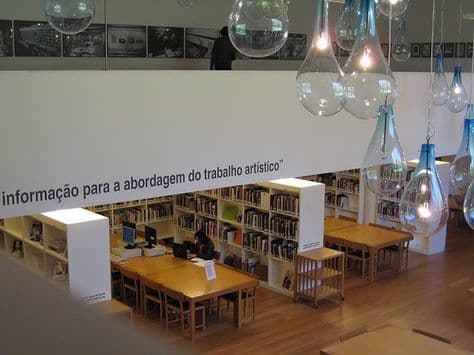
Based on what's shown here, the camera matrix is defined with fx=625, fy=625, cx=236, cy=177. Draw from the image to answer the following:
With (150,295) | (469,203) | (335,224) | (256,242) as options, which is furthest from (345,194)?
(469,203)

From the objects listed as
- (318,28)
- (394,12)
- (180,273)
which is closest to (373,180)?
(394,12)

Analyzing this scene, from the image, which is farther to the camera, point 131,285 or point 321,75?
point 131,285

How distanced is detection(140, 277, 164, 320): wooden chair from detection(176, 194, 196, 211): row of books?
273 centimetres

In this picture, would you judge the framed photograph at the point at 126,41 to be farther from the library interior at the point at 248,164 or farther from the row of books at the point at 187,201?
the row of books at the point at 187,201

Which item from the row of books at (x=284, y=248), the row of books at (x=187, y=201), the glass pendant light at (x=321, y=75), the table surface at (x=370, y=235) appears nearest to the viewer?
the glass pendant light at (x=321, y=75)

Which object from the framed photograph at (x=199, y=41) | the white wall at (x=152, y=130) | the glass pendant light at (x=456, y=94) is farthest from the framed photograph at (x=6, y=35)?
the glass pendant light at (x=456, y=94)

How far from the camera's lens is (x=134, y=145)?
646 centimetres

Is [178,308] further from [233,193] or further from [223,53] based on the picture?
[223,53]

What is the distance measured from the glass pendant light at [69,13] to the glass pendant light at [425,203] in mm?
2242

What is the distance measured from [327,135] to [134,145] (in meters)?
2.93

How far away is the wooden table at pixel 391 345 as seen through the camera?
6.34m

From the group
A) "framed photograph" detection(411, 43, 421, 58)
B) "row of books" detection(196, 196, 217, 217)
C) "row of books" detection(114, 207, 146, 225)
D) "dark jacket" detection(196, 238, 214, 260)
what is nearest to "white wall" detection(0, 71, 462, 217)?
"dark jacket" detection(196, 238, 214, 260)

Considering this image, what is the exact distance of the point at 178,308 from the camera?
9.15 meters

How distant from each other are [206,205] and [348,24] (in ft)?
28.5
